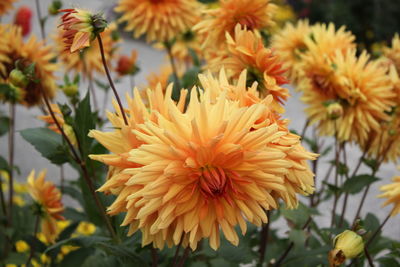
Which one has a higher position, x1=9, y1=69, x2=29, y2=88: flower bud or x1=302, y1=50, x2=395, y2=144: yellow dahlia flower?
x1=9, y1=69, x2=29, y2=88: flower bud

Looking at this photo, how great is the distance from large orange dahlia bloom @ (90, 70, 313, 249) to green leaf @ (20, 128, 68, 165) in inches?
11.9

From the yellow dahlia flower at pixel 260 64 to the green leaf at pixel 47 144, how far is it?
402 mm

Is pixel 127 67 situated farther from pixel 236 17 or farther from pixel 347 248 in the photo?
pixel 347 248

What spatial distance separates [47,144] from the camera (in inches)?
37.9

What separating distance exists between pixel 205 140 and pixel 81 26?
270mm

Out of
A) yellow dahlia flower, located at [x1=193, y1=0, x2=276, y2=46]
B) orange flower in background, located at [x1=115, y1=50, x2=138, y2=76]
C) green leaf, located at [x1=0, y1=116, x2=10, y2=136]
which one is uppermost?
yellow dahlia flower, located at [x1=193, y1=0, x2=276, y2=46]

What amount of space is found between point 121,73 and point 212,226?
4.21 ft

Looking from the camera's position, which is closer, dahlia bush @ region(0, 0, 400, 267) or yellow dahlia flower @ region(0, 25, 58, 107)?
dahlia bush @ region(0, 0, 400, 267)

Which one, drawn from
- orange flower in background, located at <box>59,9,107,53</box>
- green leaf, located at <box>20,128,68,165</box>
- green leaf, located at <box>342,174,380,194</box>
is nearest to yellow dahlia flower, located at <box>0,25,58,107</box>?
green leaf, located at <box>20,128,68,165</box>

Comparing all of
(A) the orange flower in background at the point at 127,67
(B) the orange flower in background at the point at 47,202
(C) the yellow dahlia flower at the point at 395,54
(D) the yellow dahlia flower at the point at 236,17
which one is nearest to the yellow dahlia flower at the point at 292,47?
(C) the yellow dahlia flower at the point at 395,54

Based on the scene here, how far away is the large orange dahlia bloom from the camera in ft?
2.02

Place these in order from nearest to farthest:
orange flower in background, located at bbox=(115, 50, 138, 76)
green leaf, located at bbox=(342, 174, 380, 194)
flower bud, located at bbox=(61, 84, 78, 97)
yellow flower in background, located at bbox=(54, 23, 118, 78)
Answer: flower bud, located at bbox=(61, 84, 78, 97)
green leaf, located at bbox=(342, 174, 380, 194)
yellow flower in background, located at bbox=(54, 23, 118, 78)
orange flower in background, located at bbox=(115, 50, 138, 76)

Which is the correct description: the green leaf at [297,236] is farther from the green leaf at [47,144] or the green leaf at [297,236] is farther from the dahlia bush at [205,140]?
the green leaf at [47,144]

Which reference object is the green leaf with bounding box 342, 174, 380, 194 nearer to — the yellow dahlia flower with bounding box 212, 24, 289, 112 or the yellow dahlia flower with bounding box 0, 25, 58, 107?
the yellow dahlia flower with bounding box 212, 24, 289, 112
